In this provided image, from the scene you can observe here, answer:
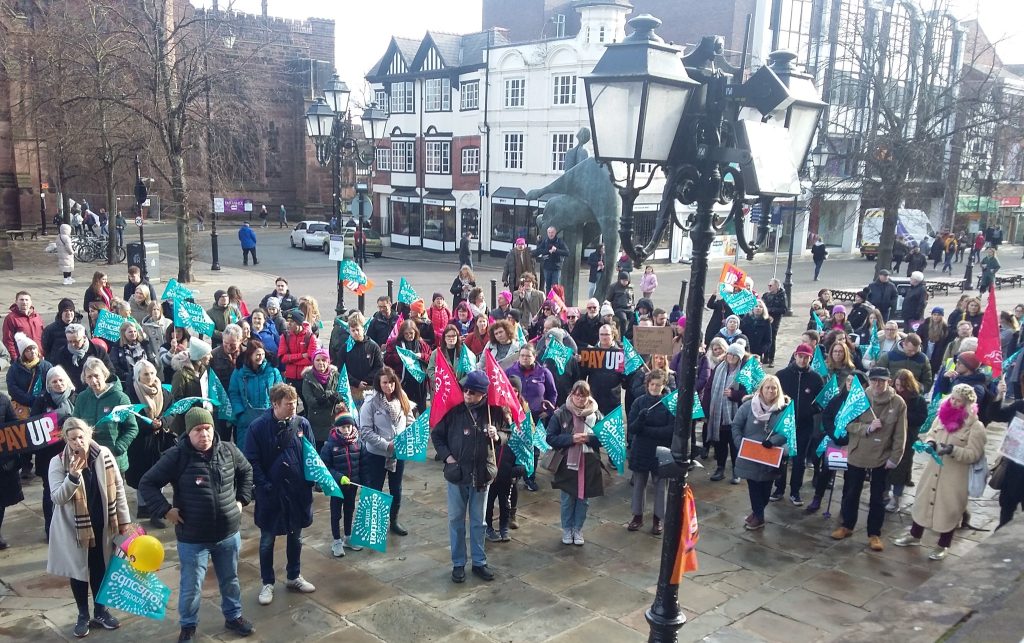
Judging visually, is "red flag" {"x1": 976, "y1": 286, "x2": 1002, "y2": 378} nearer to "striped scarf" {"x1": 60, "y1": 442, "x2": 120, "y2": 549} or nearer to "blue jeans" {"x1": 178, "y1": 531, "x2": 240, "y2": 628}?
"blue jeans" {"x1": 178, "y1": 531, "x2": 240, "y2": 628}

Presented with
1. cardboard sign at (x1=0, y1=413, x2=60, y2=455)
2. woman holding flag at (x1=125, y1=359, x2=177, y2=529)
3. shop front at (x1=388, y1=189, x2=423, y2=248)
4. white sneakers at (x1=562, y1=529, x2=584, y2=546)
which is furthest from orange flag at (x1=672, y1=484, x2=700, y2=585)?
shop front at (x1=388, y1=189, x2=423, y2=248)

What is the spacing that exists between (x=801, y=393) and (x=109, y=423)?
6832 millimetres

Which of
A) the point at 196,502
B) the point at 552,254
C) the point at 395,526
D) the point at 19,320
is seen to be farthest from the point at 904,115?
the point at 196,502

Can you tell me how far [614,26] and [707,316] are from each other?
1708 cm

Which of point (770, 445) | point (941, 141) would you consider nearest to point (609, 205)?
point (770, 445)

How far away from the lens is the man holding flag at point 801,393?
8.78m

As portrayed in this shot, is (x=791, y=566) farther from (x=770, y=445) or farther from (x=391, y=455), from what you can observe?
(x=391, y=455)

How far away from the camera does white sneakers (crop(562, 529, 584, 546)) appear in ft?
25.3

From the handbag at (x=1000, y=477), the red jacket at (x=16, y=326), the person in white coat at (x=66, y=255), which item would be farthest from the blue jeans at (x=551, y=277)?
the person in white coat at (x=66, y=255)

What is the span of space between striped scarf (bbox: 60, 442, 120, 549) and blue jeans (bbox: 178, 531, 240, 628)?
0.61 metres

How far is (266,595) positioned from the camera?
6.46 m

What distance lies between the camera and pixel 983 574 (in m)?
5.06

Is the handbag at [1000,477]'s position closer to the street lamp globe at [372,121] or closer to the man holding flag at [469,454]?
the man holding flag at [469,454]

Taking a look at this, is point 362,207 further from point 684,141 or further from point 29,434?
point 684,141
